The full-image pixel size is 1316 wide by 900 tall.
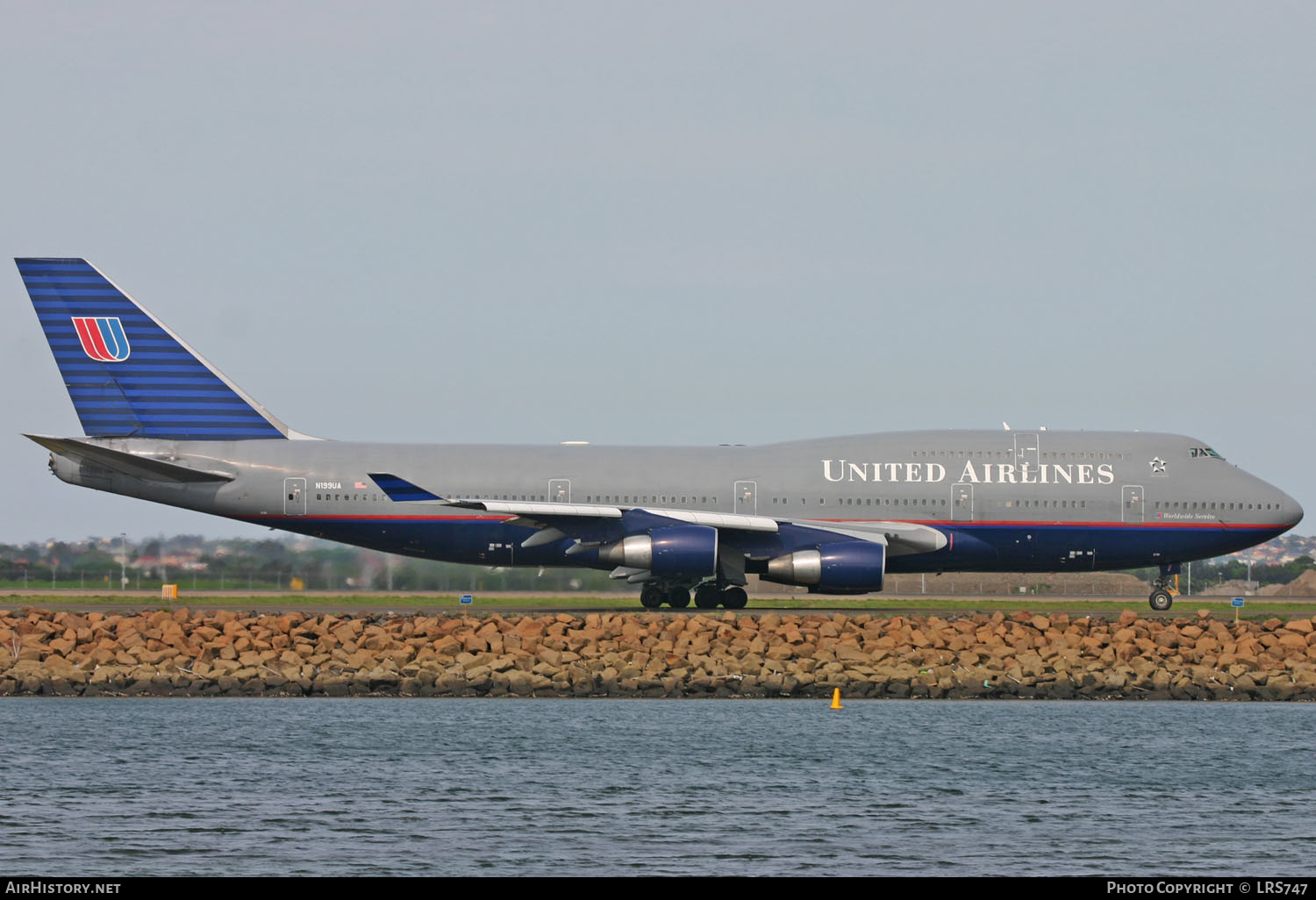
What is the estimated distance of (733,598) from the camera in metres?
40.3

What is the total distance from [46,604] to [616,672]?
19.4 meters

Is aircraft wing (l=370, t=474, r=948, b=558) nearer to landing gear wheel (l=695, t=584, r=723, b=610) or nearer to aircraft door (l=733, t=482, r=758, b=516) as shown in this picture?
aircraft door (l=733, t=482, r=758, b=516)

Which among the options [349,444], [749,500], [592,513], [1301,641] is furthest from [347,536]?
[1301,641]

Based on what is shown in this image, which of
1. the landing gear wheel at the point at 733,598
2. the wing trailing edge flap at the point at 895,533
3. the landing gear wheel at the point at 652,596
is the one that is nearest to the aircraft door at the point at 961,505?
the wing trailing edge flap at the point at 895,533

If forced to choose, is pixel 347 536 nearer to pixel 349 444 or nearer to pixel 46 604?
pixel 349 444

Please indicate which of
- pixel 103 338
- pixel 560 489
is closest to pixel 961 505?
pixel 560 489

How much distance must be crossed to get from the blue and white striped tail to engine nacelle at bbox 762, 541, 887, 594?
14.5 m

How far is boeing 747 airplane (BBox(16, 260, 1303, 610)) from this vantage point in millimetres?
39344

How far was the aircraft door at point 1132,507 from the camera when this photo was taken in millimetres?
40375

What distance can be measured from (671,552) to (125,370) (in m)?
16.2

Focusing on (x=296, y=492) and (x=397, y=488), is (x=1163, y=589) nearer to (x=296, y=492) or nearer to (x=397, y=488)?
(x=397, y=488)

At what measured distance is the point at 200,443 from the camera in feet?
135

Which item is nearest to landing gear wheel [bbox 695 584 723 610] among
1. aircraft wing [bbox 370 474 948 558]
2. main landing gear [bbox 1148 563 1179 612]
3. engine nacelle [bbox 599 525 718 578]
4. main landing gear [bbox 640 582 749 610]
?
main landing gear [bbox 640 582 749 610]

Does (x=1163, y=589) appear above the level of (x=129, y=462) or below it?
below
